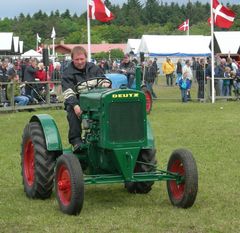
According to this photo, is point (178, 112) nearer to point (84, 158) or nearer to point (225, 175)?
point (225, 175)

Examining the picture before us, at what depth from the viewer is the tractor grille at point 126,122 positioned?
21.2ft

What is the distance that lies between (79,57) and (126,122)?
4.24 feet

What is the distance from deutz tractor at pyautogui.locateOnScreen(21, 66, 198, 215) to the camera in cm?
645

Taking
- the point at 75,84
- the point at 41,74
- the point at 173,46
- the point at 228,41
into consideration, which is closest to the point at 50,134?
the point at 75,84

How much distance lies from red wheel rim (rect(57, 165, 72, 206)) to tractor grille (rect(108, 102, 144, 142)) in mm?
633

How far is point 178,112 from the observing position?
64.6ft

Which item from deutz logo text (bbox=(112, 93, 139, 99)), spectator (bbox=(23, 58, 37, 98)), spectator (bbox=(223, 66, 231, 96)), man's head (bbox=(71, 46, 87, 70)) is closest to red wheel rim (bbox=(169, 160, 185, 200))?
deutz logo text (bbox=(112, 93, 139, 99))

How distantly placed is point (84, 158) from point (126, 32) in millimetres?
133817

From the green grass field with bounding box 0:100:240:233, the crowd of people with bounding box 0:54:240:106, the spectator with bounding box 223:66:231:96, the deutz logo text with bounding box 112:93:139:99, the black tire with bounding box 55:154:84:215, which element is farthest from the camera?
the spectator with bounding box 223:66:231:96

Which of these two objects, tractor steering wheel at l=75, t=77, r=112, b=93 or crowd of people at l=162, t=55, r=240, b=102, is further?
crowd of people at l=162, t=55, r=240, b=102

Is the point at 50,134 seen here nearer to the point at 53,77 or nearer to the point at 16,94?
the point at 16,94

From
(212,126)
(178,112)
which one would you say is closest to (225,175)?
(212,126)

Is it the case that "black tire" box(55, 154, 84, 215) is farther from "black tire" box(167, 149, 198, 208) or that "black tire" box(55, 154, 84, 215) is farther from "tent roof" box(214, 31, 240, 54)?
"tent roof" box(214, 31, 240, 54)

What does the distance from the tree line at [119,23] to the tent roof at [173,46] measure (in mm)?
77253
